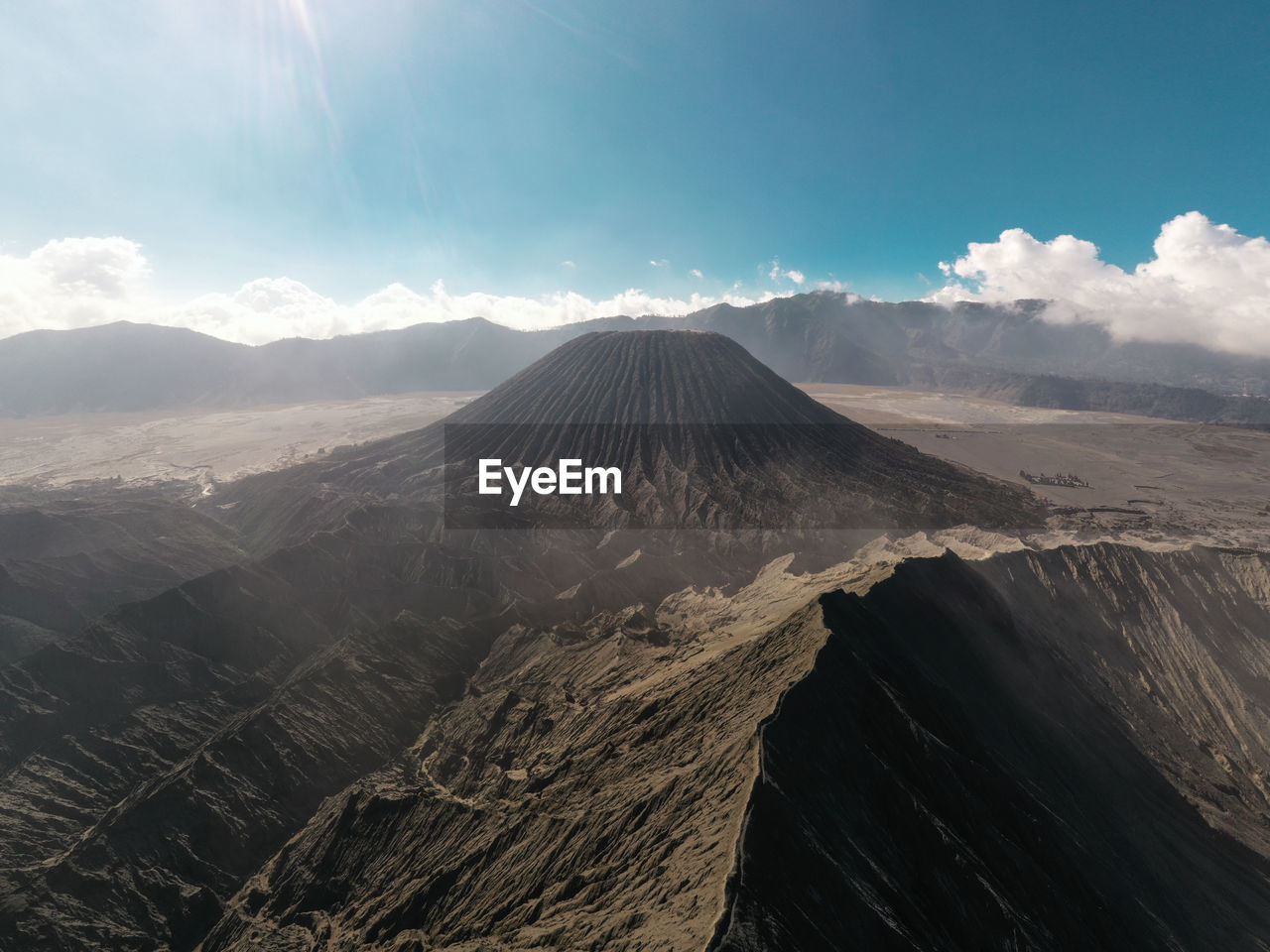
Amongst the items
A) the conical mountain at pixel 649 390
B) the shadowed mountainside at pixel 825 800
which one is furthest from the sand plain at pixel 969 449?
the conical mountain at pixel 649 390

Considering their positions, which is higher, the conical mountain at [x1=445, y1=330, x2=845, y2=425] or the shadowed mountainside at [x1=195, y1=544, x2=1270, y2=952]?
the conical mountain at [x1=445, y1=330, x2=845, y2=425]

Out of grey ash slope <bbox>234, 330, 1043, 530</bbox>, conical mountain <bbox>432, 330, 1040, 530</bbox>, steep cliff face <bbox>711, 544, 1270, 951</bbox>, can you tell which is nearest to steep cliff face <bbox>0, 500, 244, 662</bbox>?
grey ash slope <bbox>234, 330, 1043, 530</bbox>

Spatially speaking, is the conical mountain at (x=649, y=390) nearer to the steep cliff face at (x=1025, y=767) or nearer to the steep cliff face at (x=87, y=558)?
the steep cliff face at (x=87, y=558)

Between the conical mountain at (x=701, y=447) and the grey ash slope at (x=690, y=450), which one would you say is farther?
the grey ash slope at (x=690, y=450)

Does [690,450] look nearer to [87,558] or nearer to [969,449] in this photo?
[87,558]

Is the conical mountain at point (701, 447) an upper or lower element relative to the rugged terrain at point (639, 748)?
upper

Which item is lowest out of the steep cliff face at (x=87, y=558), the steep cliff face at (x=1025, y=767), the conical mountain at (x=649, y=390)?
the steep cliff face at (x=87, y=558)

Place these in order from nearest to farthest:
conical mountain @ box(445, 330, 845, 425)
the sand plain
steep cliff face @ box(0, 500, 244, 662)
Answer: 1. steep cliff face @ box(0, 500, 244, 662)
2. the sand plain
3. conical mountain @ box(445, 330, 845, 425)

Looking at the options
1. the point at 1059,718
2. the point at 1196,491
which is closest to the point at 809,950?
the point at 1059,718

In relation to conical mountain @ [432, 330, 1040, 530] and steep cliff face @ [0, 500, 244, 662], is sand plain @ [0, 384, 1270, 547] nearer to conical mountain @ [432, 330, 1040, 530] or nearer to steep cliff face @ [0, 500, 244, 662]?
conical mountain @ [432, 330, 1040, 530]
